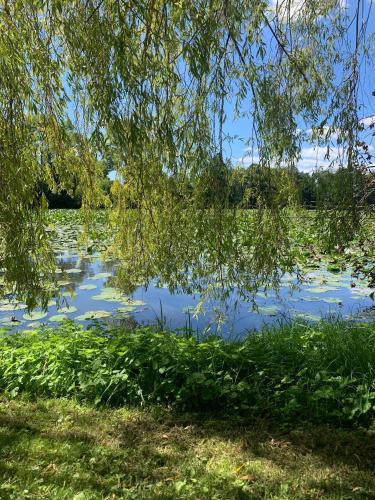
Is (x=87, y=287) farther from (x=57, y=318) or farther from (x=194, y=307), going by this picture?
(x=194, y=307)

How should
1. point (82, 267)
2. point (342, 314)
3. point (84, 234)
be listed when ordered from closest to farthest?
point (84, 234)
point (342, 314)
point (82, 267)

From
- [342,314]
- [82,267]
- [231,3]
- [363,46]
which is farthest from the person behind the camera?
[82,267]

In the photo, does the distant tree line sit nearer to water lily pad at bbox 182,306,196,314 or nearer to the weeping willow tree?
the weeping willow tree

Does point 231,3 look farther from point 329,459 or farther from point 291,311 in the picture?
point 291,311

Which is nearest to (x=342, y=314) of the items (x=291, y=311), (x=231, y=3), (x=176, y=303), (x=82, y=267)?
(x=291, y=311)

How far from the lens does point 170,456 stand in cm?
304

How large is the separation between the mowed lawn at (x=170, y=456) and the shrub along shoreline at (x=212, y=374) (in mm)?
157

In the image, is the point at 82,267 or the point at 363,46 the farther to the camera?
the point at 82,267

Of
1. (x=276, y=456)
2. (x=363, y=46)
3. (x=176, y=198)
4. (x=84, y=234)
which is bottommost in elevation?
(x=276, y=456)

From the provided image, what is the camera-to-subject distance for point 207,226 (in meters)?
4.06

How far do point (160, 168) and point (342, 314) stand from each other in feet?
13.2

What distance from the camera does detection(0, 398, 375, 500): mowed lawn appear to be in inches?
104

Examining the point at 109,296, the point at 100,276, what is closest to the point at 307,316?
the point at 109,296

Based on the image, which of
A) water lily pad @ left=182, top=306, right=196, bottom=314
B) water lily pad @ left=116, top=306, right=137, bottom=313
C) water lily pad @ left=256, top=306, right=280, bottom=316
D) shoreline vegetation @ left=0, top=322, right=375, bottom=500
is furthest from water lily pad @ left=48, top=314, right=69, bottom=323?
water lily pad @ left=256, top=306, right=280, bottom=316
